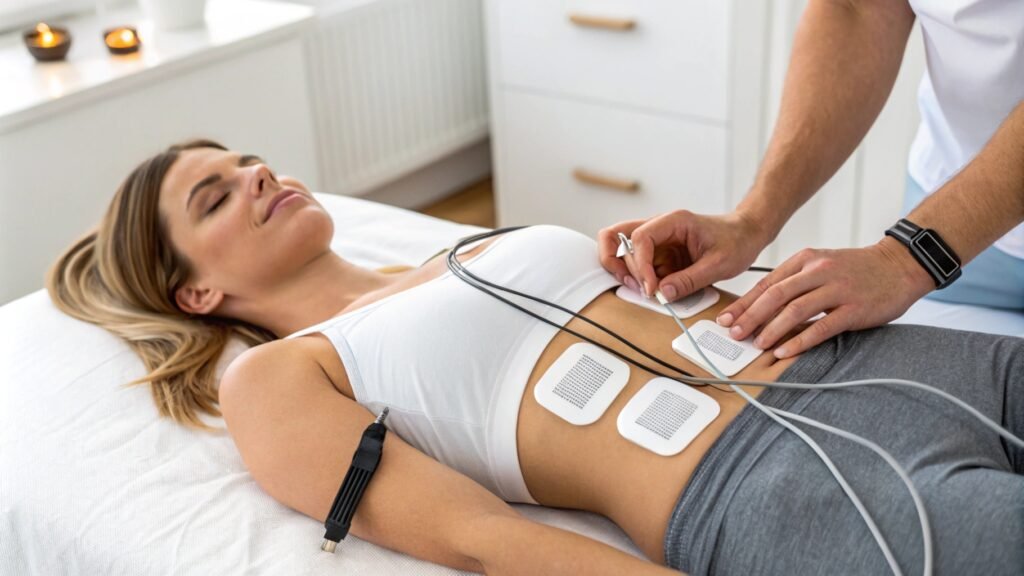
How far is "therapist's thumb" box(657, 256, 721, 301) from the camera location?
137cm

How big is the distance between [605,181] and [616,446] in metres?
1.69

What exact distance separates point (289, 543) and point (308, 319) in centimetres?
44

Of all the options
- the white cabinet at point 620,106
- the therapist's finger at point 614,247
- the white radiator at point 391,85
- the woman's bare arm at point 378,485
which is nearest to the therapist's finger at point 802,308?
the therapist's finger at point 614,247

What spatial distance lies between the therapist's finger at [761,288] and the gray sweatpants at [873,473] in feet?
0.30

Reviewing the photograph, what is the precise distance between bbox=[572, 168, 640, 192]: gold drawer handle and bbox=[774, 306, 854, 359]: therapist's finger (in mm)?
1561

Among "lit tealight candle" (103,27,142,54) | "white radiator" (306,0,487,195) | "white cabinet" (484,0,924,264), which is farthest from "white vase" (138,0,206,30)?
"white cabinet" (484,0,924,264)

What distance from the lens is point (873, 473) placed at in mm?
1124

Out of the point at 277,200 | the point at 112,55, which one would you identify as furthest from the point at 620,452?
the point at 112,55

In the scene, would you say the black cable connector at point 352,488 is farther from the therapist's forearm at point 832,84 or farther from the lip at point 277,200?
the therapist's forearm at point 832,84

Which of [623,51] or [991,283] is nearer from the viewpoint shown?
[991,283]

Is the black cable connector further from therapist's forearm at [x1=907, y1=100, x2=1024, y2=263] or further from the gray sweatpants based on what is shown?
therapist's forearm at [x1=907, y1=100, x2=1024, y2=263]

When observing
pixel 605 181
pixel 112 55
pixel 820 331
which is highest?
pixel 112 55

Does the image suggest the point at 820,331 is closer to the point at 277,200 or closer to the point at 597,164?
the point at 277,200

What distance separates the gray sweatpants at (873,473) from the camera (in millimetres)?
1045
